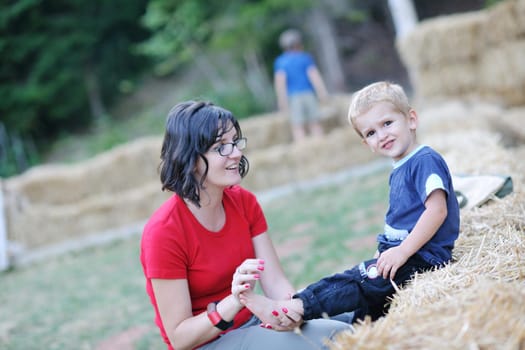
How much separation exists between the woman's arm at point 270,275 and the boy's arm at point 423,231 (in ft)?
1.70

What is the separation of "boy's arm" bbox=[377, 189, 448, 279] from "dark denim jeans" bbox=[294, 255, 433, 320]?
76 millimetres

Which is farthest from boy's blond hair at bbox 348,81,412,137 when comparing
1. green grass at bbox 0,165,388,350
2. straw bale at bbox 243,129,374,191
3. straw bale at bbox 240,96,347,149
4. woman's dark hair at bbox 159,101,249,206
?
straw bale at bbox 240,96,347,149

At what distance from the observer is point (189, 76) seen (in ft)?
51.1

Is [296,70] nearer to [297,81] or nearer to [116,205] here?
[297,81]

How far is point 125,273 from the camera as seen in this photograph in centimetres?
588

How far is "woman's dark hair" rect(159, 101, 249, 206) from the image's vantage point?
2.08m

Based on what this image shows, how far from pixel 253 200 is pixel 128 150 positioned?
24.4 ft

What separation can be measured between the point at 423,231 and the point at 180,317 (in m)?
0.98

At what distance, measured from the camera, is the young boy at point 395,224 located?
198cm

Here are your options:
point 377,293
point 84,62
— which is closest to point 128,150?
point 84,62

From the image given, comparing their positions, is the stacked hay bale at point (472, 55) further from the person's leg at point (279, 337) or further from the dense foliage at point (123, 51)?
the person's leg at point (279, 337)

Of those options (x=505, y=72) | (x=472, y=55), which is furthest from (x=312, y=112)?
(x=505, y=72)

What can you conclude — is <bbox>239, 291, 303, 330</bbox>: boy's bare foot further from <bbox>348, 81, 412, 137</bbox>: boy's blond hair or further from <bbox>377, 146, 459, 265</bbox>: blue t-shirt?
<bbox>348, 81, 412, 137</bbox>: boy's blond hair

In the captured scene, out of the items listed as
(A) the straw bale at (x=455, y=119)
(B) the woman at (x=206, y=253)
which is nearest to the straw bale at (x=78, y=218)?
(A) the straw bale at (x=455, y=119)
